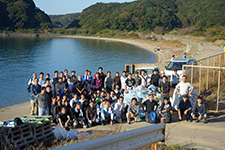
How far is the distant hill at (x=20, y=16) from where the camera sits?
139 meters

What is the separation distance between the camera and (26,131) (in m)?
7.54

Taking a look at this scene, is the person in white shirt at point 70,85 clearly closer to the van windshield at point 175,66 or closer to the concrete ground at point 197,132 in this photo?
the concrete ground at point 197,132

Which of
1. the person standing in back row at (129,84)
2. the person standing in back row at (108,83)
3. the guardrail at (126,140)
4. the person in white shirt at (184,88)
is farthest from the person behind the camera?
the person standing in back row at (108,83)

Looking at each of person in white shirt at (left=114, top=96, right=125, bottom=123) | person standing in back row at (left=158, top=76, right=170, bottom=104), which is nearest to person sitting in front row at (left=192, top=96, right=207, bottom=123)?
person standing in back row at (left=158, top=76, right=170, bottom=104)

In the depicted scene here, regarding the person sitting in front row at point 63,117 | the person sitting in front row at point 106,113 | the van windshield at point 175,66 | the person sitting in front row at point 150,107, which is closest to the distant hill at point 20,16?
the van windshield at point 175,66

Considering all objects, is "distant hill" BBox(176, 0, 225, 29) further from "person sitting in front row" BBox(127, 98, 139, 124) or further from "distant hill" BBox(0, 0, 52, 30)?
"person sitting in front row" BBox(127, 98, 139, 124)

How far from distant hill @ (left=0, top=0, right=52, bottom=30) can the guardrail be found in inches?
5591

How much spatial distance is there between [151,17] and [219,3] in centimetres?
3161

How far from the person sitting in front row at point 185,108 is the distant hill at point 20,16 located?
138m

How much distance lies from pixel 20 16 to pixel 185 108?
14627 centimetres

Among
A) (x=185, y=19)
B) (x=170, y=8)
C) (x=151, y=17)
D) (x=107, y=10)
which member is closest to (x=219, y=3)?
(x=185, y=19)

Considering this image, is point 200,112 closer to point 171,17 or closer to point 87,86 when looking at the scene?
point 87,86

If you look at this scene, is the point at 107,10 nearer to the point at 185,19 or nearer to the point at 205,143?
the point at 185,19

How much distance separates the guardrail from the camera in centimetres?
348
